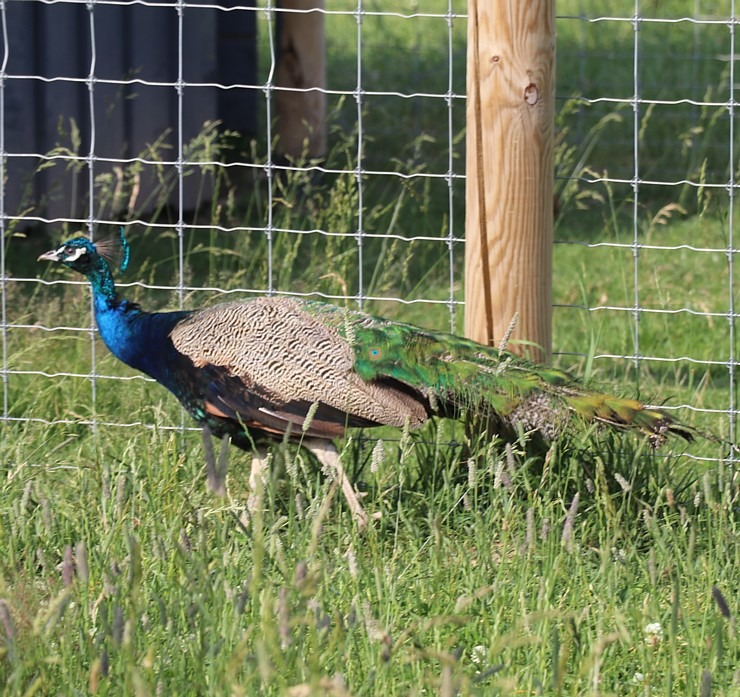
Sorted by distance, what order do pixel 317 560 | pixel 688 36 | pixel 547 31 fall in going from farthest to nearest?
pixel 688 36
pixel 547 31
pixel 317 560

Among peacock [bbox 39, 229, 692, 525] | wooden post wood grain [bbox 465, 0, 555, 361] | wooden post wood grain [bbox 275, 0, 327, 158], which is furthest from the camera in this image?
wooden post wood grain [bbox 275, 0, 327, 158]

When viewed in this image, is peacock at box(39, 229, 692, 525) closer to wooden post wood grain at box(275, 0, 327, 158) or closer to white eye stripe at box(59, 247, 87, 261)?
white eye stripe at box(59, 247, 87, 261)

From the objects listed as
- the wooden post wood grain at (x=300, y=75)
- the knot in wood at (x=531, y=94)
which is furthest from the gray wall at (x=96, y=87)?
the knot in wood at (x=531, y=94)

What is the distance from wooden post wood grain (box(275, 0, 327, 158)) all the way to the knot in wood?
13.2 feet

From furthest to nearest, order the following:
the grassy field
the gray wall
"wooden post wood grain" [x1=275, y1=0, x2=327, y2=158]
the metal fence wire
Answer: "wooden post wood grain" [x1=275, y1=0, x2=327, y2=158]
the gray wall
the metal fence wire
the grassy field

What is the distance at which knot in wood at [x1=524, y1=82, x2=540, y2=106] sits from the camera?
3760mm

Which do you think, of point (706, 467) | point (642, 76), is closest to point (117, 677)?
point (706, 467)

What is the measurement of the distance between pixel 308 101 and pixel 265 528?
482cm

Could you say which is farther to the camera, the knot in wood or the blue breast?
the blue breast

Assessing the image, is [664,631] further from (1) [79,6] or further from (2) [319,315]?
(1) [79,6]

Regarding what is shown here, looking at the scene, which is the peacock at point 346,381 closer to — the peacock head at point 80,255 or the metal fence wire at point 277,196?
the peacock head at point 80,255

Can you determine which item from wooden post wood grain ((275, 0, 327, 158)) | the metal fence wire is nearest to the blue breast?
the metal fence wire

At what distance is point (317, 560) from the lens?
132 inches

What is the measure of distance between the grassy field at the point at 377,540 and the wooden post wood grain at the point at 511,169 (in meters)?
0.27
